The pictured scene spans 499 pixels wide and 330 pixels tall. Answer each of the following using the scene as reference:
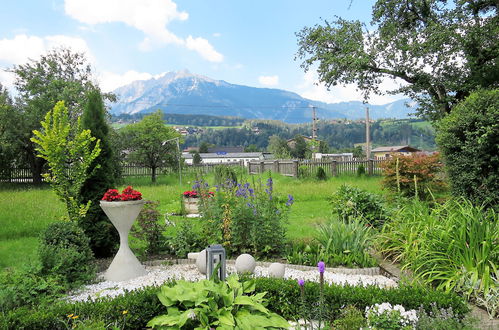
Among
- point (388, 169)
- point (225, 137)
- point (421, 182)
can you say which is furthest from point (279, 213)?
point (225, 137)

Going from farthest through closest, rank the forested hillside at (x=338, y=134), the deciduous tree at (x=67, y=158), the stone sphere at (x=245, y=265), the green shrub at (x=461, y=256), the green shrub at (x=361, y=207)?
the forested hillside at (x=338, y=134), the green shrub at (x=361, y=207), the deciduous tree at (x=67, y=158), the stone sphere at (x=245, y=265), the green shrub at (x=461, y=256)

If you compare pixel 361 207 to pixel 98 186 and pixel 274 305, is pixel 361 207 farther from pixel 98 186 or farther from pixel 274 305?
pixel 98 186

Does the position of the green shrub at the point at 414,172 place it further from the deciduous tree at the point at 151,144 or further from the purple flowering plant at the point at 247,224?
the deciduous tree at the point at 151,144

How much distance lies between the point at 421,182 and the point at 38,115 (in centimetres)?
1765

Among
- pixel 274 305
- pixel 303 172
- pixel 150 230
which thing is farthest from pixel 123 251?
pixel 303 172

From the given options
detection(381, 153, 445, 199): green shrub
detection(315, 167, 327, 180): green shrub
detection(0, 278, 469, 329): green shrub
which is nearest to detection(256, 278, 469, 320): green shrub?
detection(0, 278, 469, 329): green shrub

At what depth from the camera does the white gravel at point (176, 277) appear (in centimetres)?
409

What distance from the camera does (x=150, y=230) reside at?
18.1 feet

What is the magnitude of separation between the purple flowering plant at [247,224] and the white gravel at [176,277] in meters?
0.42

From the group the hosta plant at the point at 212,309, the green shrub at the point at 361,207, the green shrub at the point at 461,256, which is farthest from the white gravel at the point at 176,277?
the green shrub at the point at 361,207

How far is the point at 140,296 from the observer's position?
10.0 feet

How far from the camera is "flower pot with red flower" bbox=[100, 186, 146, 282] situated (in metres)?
4.55

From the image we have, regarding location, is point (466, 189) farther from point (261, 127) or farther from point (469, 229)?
point (261, 127)

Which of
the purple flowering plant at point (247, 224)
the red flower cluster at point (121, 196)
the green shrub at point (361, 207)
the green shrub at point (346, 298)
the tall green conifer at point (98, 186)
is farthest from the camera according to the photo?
the green shrub at point (361, 207)
